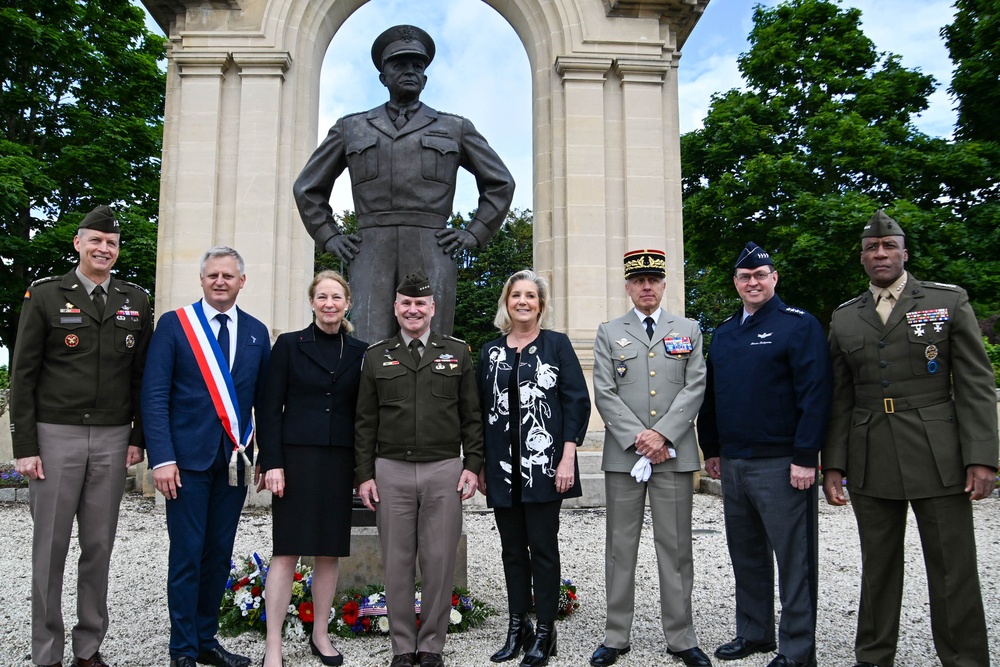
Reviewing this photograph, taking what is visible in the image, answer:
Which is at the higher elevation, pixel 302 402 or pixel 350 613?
pixel 302 402

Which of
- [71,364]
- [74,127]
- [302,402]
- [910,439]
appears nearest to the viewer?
[910,439]

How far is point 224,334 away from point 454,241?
163 centimetres

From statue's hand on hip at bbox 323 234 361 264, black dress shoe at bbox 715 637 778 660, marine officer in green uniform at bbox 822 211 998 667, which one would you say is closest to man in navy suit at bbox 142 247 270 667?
statue's hand on hip at bbox 323 234 361 264

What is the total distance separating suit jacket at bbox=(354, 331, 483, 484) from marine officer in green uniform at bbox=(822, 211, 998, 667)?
77.7 inches

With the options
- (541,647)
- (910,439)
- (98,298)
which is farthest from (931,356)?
(98,298)

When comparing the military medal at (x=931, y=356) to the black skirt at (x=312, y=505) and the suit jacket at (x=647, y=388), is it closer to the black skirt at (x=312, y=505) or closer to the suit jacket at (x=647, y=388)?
the suit jacket at (x=647, y=388)

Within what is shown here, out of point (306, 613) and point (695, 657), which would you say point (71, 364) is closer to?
point (306, 613)

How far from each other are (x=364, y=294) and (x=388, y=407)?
4.00 feet

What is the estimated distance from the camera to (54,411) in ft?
13.0

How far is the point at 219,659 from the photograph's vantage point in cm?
416

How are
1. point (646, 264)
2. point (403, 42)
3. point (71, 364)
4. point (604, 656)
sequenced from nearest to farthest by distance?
1. point (71, 364)
2. point (604, 656)
3. point (646, 264)
4. point (403, 42)

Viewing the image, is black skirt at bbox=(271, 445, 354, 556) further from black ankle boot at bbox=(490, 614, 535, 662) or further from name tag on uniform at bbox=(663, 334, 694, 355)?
name tag on uniform at bbox=(663, 334, 694, 355)

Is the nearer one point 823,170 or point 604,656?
point 604,656

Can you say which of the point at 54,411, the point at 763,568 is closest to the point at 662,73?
the point at 763,568
